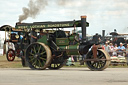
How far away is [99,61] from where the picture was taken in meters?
15.2

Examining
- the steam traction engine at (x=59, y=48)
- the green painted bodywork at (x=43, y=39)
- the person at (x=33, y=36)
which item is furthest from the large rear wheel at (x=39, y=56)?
the person at (x=33, y=36)

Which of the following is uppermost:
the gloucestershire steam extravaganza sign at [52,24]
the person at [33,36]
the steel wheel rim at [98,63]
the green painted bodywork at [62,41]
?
the gloucestershire steam extravaganza sign at [52,24]

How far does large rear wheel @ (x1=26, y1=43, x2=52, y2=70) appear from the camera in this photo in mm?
15777

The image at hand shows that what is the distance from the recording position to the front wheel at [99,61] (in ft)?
48.8

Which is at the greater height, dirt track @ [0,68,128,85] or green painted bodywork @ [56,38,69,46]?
green painted bodywork @ [56,38,69,46]

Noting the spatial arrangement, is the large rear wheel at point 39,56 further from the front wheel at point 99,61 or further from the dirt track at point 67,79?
the dirt track at point 67,79

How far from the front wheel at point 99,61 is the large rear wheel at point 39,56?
1813 millimetres

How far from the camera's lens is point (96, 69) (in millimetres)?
15031

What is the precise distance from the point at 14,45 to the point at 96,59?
1358cm

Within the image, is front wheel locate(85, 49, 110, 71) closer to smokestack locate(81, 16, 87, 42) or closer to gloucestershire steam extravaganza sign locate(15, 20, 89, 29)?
smokestack locate(81, 16, 87, 42)

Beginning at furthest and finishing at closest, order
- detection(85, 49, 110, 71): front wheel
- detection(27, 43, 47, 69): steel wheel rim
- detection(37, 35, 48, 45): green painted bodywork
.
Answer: detection(37, 35, 48, 45): green painted bodywork < detection(27, 43, 47, 69): steel wheel rim < detection(85, 49, 110, 71): front wheel

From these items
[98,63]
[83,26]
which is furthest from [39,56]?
[98,63]

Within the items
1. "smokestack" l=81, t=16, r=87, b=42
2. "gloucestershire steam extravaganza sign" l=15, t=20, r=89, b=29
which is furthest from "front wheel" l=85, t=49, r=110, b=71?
"gloucestershire steam extravaganza sign" l=15, t=20, r=89, b=29

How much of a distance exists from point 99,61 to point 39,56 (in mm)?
2811
